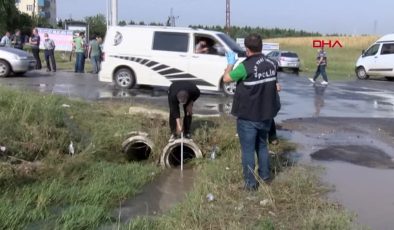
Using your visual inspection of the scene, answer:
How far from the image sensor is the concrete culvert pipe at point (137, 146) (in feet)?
28.2

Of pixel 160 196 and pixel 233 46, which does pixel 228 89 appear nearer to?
pixel 233 46

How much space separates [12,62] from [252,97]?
49.1 ft

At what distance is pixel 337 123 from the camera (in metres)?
12.2

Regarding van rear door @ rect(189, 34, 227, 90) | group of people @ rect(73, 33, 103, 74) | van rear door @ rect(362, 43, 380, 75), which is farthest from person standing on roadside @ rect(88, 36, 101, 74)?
van rear door @ rect(362, 43, 380, 75)

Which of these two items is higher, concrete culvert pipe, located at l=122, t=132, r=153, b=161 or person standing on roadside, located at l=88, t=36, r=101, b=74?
person standing on roadside, located at l=88, t=36, r=101, b=74

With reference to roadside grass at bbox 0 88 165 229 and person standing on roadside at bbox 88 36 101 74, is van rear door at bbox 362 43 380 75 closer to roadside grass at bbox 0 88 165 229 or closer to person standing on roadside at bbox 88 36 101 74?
person standing on roadside at bbox 88 36 101 74

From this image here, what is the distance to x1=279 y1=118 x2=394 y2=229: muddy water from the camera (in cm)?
609

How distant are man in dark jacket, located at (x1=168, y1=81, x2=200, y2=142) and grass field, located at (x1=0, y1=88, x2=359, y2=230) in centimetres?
26

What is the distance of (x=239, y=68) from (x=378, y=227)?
84.2 inches

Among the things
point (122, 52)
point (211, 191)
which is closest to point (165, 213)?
point (211, 191)

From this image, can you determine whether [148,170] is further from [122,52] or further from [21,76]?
[21,76]

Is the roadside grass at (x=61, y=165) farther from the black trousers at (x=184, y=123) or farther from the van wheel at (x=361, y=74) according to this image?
the van wheel at (x=361, y=74)

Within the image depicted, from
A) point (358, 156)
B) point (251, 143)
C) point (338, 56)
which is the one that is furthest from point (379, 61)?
point (251, 143)

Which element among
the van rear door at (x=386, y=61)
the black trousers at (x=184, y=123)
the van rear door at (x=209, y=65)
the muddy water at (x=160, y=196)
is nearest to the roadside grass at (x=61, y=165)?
the muddy water at (x=160, y=196)
